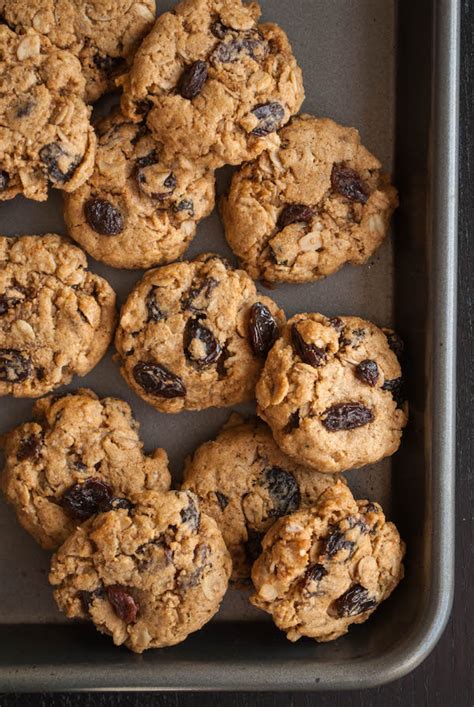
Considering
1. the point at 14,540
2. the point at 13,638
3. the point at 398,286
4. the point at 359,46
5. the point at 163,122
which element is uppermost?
the point at 359,46

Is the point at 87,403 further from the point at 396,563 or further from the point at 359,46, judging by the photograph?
the point at 359,46

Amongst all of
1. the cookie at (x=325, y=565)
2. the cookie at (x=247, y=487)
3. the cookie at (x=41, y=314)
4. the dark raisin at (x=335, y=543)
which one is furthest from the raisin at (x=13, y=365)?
the dark raisin at (x=335, y=543)

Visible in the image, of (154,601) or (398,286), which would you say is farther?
(398,286)

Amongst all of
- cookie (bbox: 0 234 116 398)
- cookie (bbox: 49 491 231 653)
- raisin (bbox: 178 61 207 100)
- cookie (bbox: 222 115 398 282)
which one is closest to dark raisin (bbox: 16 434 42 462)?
cookie (bbox: 0 234 116 398)

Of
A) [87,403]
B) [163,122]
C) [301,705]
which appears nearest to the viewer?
[163,122]

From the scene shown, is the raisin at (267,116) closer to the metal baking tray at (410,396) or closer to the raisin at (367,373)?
the metal baking tray at (410,396)

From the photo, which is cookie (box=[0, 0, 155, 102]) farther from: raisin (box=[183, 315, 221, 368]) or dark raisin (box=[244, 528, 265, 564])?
dark raisin (box=[244, 528, 265, 564])

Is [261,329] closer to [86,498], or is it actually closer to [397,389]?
[397,389]

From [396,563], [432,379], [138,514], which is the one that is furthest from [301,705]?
[432,379]
